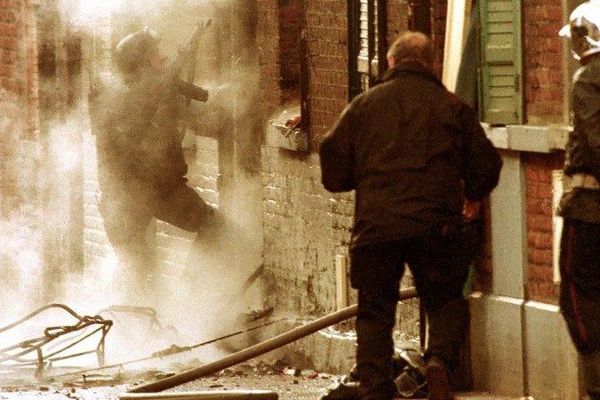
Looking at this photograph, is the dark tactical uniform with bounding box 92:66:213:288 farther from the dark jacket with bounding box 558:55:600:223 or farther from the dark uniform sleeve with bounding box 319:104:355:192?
the dark jacket with bounding box 558:55:600:223

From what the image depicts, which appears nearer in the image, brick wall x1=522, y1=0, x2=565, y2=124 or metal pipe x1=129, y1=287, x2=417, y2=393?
brick wall x1=522, y1=0, x2=565, y2=124

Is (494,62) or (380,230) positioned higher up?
(494,62)

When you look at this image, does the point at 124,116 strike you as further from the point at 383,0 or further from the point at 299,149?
the point at 383,0

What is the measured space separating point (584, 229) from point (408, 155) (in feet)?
3.17

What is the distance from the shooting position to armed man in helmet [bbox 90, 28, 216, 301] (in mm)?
17156

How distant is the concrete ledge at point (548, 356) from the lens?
470 inches

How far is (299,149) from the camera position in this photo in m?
15.4

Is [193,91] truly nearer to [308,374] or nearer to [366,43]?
[366,43]

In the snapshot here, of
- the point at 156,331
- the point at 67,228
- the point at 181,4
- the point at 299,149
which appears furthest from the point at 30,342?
the point at 67,228

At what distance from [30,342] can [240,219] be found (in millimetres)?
2099

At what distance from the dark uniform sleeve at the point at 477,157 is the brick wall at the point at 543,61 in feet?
5.19

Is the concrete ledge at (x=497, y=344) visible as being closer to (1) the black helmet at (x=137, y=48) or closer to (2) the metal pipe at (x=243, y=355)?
(2) the metal pipe at (x=243, y=355)

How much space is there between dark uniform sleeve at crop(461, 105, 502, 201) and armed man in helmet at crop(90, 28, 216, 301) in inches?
244

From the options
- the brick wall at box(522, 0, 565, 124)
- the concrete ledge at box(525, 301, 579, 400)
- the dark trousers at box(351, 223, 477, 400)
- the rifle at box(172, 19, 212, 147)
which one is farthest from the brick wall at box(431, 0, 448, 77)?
the rifle at box(172, 19, 212, 147)
